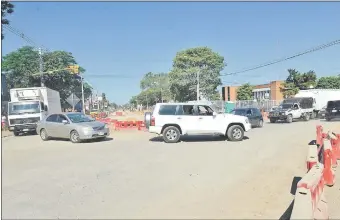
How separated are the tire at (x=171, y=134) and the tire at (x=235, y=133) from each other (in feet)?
7.59

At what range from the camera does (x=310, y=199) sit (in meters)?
5.37

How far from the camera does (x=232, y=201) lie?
656cm

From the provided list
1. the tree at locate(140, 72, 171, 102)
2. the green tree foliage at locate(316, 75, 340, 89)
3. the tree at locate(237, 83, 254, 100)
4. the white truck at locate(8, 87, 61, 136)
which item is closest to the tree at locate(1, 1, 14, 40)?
the white truck at locate(8, 87, 61, 136)

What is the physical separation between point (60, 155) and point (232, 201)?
856 centimetres

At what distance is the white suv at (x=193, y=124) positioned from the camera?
1709 cm

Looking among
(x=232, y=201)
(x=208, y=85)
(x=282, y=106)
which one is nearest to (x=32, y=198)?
(x=232, y=201)

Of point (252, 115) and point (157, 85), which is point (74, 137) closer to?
point (252, 115)

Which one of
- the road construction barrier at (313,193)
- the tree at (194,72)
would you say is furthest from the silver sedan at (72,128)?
the tree at (194,72)

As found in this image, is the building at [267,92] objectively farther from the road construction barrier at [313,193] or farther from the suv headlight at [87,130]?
the road construction barrier at [313,193]

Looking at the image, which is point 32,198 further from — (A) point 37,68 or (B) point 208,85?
(B) point 208,85

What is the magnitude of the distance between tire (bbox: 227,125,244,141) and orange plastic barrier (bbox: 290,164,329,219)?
997 centimetres

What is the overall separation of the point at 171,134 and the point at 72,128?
16.5 ft

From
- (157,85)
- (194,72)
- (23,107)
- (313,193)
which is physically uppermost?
(157,85)

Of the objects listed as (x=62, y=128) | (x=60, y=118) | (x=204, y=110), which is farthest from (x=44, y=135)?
(x=204, y=110)
